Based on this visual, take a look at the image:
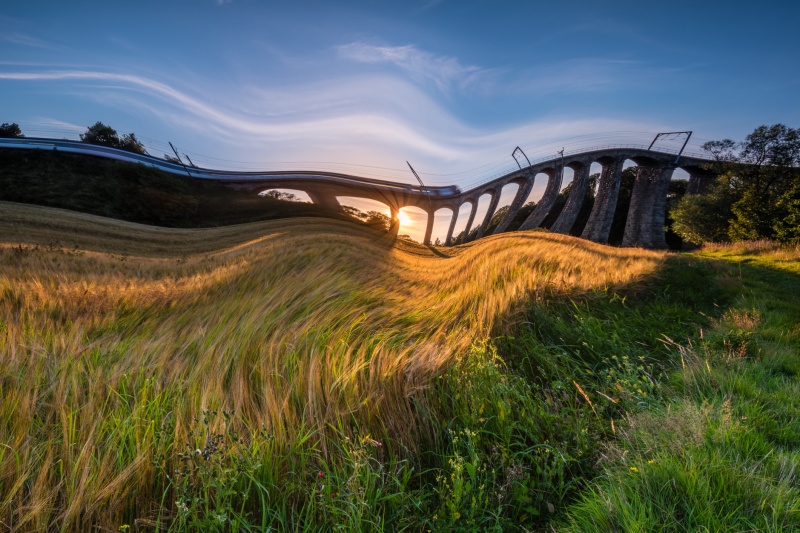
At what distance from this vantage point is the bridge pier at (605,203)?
37.3 meters

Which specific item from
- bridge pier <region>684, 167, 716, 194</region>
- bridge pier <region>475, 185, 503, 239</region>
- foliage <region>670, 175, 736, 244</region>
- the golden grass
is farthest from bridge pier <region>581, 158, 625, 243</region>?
the golden grass

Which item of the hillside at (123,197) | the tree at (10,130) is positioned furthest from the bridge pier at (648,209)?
the tree at (10,130)

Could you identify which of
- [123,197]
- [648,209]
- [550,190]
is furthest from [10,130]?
[648,209]

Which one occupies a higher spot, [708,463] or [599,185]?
[599,185]

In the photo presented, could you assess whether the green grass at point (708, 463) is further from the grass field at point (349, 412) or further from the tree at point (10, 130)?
the tree at point (10, 130)

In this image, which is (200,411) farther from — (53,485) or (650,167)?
(650,167)

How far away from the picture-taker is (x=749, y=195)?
85.5 ft

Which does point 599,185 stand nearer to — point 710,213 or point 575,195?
point 575,195

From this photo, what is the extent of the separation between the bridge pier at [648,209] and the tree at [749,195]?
187 inches

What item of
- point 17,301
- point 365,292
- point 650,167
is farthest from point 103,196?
point 650,167

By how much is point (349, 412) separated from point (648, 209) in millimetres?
49526

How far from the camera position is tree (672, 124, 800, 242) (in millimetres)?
25297

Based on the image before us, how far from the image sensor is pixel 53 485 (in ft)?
3.20

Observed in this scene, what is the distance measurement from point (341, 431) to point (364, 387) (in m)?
0.33
